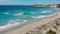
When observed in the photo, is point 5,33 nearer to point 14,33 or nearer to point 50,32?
point 14,33

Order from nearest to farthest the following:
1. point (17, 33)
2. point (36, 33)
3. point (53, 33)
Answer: point (53, 33)
point (36, 33)
point (17, 33)

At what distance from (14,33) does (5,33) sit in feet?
2.01

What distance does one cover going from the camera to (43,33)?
8.24 metres

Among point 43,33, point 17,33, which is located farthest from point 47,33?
point 17,33

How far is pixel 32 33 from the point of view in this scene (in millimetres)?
8898

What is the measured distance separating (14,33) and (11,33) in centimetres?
21

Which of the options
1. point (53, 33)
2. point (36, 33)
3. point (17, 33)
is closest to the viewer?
point (53, 33)

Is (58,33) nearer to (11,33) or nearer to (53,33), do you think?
(53,33)

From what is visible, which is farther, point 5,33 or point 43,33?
point 5,33

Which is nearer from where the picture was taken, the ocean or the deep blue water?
the ocean

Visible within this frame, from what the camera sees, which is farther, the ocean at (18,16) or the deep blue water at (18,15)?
the deep blue water at (18,15)

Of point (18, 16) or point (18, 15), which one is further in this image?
point (18, 15)

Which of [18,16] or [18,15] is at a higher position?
[18,16]

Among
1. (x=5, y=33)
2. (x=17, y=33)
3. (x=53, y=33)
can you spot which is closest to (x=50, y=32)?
(x=53, y=33)
